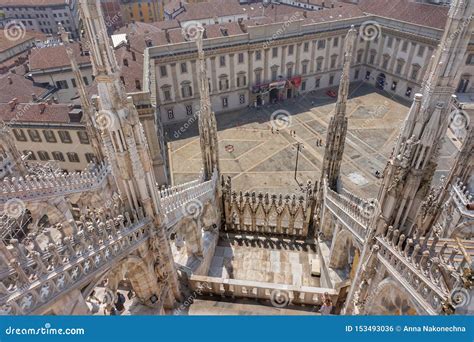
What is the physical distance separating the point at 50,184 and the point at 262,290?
52.0 ft

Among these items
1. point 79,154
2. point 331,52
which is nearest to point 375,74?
point 331,52

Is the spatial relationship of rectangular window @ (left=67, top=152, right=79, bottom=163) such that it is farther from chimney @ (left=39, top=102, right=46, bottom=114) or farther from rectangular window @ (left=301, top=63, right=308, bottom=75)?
rectangular window @ (left=301, top=63, right=308, bottom=75)

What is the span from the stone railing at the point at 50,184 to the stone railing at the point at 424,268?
20553mm

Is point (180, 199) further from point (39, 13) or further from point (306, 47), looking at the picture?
point (39, 13)

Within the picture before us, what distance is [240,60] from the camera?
188 ft

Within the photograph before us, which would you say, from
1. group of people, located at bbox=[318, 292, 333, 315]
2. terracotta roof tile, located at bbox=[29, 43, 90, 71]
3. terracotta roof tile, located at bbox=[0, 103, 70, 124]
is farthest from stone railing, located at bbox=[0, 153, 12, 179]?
terracotta roof tile, located at bbox=[29, 43, 90, 71]

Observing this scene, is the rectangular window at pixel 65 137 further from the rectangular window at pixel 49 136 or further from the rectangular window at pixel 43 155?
the rectangular window at pixel 43 155

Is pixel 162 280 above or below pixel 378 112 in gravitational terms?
above

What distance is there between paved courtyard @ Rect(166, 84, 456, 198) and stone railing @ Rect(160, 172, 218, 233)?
62.9 ft

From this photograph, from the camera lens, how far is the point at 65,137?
37.7 meters

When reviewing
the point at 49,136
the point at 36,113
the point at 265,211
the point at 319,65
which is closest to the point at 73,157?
the point at 49,136

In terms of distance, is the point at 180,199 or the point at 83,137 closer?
the point at 180,199

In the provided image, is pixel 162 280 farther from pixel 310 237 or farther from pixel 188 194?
pixel 310 237

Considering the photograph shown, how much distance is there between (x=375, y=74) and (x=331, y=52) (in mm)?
11832
